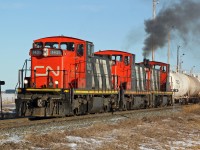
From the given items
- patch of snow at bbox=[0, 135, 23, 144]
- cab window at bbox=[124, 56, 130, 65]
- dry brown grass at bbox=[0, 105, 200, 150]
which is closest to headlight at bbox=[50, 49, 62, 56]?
dry brown grass at bbox=[0, 105, 200, 150]

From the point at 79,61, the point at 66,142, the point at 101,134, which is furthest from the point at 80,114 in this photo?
the point at 66,142

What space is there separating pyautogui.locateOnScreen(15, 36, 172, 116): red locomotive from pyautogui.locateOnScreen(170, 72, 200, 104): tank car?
11835 mm

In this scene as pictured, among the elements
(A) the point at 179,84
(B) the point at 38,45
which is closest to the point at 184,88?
(A) the point at 179,84

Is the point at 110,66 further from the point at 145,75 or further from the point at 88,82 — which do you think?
the point at 145,75

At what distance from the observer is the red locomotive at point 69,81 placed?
16453 mm

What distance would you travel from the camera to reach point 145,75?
90.9 feet

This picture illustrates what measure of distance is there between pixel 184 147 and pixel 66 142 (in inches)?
138

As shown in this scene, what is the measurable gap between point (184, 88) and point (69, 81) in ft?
68.8

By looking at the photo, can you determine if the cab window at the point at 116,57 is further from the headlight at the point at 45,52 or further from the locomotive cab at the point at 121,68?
the headlight at the point at 45,52

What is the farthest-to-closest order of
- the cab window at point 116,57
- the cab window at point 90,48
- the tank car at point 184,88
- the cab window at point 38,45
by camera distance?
the tank car at point 184,88 → the cab window at point 116,57 → the cab window at point 90,48 → the cab window at point 38,45

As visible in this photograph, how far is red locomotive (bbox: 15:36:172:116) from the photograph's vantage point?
16453 mm

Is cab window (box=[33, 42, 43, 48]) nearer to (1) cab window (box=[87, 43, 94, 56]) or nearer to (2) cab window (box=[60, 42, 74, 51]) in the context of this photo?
(2) cab window (box=[60, 42, 74, 51])

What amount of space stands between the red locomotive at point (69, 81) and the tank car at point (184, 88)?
38.8 feet

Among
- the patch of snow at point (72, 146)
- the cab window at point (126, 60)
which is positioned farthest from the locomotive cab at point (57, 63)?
the patch of snow at point (72, 146)
